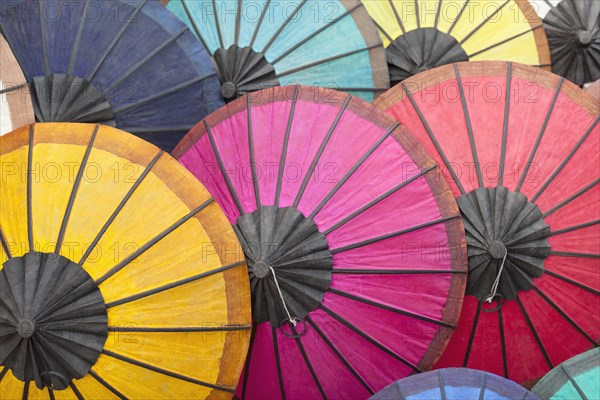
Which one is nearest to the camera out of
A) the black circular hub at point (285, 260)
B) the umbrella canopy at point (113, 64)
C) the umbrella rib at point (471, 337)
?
the black circular hub at point (285, 260)

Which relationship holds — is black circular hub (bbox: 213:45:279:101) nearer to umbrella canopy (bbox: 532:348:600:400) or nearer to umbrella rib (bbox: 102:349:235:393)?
umbrella rib (bbox: 102:349:235:393)

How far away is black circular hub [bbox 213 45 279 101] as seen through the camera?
6.53 meters

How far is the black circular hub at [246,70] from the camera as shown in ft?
21.4

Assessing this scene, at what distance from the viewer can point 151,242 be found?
5078mm

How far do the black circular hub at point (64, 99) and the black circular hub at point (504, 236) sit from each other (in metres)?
2.68

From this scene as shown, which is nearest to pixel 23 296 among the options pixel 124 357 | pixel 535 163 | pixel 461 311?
pixel 124 357

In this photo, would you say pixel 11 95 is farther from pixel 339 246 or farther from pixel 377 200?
pixel 377 200

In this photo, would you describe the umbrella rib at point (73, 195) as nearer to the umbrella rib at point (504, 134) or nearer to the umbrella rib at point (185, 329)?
the umbrella rib at point (185, 329)

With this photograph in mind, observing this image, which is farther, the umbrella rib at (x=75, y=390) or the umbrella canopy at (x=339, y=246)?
the umbrella canopy at (x=339, y=246)

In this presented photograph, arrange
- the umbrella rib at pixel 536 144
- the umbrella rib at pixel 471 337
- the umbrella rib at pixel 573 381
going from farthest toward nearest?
1. the umbrella rib at pixel 471 337
2. the umbrella rib at pixel 536 144
3. the umbrella rib at pixel 573 381

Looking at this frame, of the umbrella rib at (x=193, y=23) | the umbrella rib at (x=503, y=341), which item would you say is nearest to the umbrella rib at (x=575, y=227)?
the umbrella rib at (x=503, y=341)

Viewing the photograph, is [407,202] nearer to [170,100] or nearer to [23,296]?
[170,100]

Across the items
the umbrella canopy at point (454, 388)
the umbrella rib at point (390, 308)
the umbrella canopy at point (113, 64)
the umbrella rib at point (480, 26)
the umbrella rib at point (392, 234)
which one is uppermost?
the umbrella rib at point (480, 26)

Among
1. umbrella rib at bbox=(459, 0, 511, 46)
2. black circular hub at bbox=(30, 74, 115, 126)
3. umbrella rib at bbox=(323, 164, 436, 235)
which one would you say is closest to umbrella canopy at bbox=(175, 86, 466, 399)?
umbrella rib at bbox=(323, 164, 436, 235)
